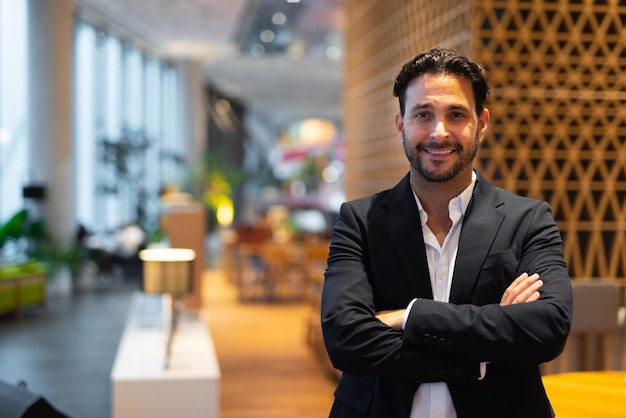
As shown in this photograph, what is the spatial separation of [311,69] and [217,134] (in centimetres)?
607

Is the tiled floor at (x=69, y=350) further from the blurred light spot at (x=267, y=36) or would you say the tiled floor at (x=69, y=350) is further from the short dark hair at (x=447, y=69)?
the blurred light spot at (x=267, y=36)

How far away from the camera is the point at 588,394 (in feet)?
8.68

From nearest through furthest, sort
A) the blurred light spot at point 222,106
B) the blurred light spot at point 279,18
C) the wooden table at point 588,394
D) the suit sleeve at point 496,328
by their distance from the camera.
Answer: the suit sleeve at point 496,328 → the wooden table at point 588,394 → the blurred light spot at point 279,18 → the blurred light spot at point 222,106

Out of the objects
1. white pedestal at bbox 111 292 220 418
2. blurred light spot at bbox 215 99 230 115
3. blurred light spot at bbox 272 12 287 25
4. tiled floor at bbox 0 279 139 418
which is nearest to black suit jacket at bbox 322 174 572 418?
white pedestal at bbox 111 292 220 418

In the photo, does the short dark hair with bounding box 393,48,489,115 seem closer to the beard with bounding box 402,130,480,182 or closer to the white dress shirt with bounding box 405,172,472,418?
the beard with bounding box 402,130,480,182

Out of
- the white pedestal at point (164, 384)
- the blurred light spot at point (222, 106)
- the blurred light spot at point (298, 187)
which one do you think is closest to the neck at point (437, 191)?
the white pedestal at point (164, 384)

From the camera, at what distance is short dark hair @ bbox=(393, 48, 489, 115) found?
1.89 meters

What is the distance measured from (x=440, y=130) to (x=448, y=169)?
0.09m

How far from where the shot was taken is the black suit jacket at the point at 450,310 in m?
1.81

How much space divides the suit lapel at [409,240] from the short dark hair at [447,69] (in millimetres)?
243

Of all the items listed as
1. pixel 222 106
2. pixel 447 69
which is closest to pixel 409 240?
pixel 447 69

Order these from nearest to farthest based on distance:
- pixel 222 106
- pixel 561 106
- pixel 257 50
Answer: pixel 561 106 → pixel 257 50 → pixel 222 106

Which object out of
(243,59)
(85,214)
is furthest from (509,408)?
(243,59)

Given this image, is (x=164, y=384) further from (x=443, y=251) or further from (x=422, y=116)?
(x=422, y=116)
